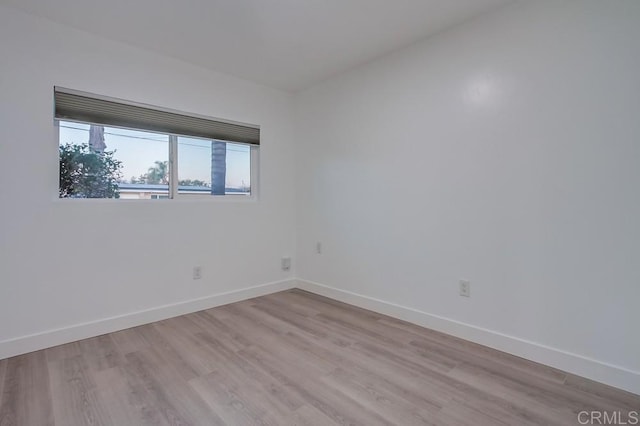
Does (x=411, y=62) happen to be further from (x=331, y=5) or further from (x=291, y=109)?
(x=291, y=109)

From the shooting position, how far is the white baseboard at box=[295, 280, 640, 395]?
179 cm

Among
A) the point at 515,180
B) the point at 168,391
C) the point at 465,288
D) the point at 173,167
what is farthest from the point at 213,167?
the point at 515,180

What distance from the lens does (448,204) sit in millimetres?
2518

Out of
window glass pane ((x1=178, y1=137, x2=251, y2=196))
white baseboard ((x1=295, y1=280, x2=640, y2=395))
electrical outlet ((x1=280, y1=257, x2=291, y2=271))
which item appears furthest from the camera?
electrical outlet ((x1=280, y1=257, x2=291, y2=271))

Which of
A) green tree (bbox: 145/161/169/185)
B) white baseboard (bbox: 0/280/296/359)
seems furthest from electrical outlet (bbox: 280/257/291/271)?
green tree (bbox: 145/161/169/185)

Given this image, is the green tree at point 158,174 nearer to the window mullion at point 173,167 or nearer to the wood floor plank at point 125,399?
the window mullion at point 173,167

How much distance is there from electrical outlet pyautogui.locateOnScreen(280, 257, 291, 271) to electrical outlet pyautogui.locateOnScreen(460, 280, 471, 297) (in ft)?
6.82

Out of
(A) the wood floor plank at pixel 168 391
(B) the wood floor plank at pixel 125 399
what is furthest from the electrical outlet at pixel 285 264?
(B) the wood floor plank at pixel 125 399

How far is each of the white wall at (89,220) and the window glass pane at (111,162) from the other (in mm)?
124

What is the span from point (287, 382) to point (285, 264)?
80.7 inches

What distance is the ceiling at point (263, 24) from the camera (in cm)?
214

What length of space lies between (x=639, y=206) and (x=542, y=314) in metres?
0.83

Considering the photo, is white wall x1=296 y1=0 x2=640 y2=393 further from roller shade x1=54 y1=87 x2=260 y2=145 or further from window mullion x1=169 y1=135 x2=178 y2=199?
window mullion x1=169 y1=135 x2=178 y2=199

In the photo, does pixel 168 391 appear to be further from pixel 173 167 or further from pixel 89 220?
pixel 173 167
